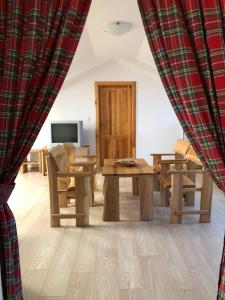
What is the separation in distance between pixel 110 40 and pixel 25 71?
11.6ft

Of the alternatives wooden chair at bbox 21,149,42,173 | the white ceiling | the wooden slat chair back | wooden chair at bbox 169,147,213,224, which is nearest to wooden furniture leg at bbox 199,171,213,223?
wooden chair at bbox 169,147,213,224

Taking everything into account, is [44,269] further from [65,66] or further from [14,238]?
[65,66]

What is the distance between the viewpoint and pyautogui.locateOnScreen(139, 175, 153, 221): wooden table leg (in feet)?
10.6

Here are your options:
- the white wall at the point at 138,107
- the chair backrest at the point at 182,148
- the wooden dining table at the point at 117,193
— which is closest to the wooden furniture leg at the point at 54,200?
the wooden dining table at the point at 117,193

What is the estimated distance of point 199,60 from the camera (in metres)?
1.39

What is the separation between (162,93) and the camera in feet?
20.2

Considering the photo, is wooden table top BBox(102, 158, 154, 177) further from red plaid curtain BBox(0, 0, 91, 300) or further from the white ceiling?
the white ceiling

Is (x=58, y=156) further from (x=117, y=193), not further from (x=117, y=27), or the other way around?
(x=117, y=27)

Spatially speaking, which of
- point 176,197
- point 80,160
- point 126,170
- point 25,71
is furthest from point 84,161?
point 25,71

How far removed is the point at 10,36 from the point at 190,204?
308cm

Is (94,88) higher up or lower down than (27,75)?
higher up

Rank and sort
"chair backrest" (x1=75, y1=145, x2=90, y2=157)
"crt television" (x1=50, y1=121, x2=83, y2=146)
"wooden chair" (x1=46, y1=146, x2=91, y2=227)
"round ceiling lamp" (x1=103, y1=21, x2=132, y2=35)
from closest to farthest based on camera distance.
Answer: "wooden chair" (x1=46, y1=146, x2=91, y2=227) → "round ceiling lamp" (x1=103, y1=21, x2=132, y2=35) → "chair backrest" (x1=75, y1=145, x2=90, y2=157) → "crt television" (x1=50, y1=121, x2=83, y2=146)

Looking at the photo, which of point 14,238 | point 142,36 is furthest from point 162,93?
point 14,238

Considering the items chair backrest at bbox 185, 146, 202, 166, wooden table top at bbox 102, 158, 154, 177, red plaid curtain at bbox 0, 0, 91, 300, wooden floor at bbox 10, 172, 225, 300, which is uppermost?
red plaid curtain at bbox 0, 0, 91, 300
